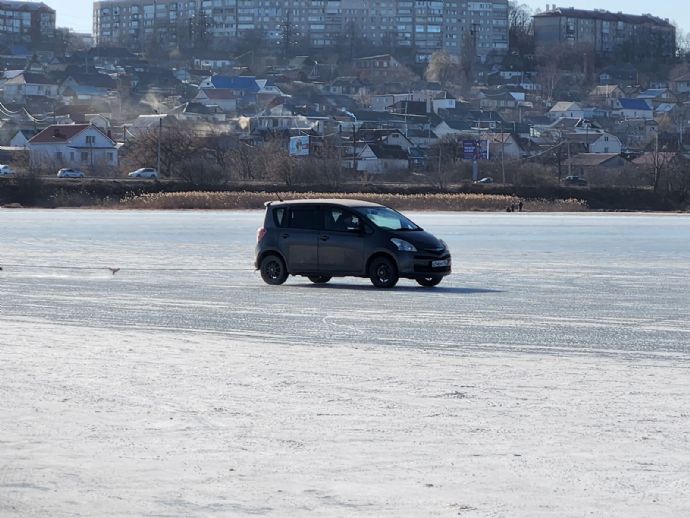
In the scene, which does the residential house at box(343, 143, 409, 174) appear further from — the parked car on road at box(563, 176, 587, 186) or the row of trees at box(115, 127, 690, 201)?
the parked car on road at box(563, 176, 587, 186)

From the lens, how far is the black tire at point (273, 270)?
25234 mm

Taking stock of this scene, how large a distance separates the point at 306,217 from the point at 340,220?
2.08 feet

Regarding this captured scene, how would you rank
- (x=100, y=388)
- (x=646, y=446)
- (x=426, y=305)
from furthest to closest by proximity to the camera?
(x=426, y=305) → (x=100, y=388) → (x=646, y=446)

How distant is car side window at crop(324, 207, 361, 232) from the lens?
81.2 ft

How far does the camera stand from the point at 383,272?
24594mm

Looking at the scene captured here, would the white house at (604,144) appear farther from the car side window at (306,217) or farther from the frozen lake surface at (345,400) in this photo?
the frozen lake surface at (345,400)

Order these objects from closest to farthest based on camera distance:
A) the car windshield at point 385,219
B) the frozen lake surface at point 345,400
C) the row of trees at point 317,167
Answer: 1. the frozen lake surface at point 345,400
2. the car windshield at point 385,219
3. the row of trees at point 317,167

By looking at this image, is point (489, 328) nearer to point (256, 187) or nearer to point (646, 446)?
point (646, 446)

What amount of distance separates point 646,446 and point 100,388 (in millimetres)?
4988

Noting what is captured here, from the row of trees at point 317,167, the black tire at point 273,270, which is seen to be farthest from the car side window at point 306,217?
the row of trees at point 317,167

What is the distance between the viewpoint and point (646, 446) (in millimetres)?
9914

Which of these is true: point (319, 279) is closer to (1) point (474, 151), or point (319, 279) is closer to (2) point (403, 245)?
(2) point (403, 245)

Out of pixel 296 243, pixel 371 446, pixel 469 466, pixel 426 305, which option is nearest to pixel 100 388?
pixel 371 446

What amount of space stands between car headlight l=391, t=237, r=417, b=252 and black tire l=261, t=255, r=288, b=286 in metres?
2.13
